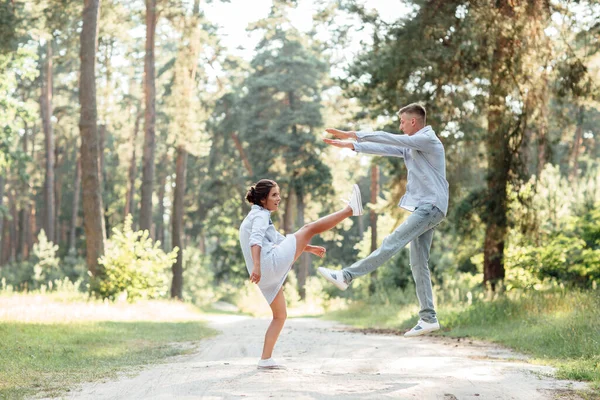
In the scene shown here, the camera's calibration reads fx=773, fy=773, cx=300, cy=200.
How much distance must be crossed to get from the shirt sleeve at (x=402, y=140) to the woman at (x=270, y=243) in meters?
0.53

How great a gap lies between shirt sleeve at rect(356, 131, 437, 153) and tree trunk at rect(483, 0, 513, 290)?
8.43 metres

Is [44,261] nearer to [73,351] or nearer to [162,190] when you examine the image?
A: [162,190]

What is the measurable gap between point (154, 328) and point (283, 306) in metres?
9.05

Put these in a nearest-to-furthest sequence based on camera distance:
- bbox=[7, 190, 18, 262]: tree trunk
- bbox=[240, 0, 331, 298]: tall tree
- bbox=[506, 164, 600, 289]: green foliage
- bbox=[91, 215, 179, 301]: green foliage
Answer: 1. bbox=[506, 164, 600, 289]: green foliage
2. bbox=[91, 215, 179, 301]: green foliage
3. bbox=[240, 0, 331, 298]: tall tree
4. bbox=[7, 190, 18, 262]: tree trunk

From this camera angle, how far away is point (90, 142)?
2230 cm

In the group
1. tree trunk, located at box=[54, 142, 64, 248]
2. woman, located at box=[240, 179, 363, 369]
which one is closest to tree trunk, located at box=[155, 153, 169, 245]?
tree trunk, located at box=[54, 142, 64, 248]

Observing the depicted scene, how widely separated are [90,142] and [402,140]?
52.9 ft

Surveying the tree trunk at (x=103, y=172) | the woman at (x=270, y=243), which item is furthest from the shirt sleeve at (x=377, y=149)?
the tree trunk at (x=103, y=172)

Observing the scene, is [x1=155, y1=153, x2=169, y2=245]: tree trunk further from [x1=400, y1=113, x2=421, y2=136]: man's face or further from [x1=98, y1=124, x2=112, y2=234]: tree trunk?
[x1=400, y1=113, x2=421, y2=136]: man's face

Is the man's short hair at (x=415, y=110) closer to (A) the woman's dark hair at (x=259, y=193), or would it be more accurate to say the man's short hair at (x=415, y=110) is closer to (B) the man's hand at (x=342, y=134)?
(B) the man's hand at (x=342, y=134)

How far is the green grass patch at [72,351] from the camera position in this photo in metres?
7.82

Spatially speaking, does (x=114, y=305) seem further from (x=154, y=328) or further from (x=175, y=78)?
(x=175, y=78)

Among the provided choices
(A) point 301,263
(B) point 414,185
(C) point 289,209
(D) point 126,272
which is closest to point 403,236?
(B) point 414,185

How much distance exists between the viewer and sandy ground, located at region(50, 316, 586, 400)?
6.41 metres
